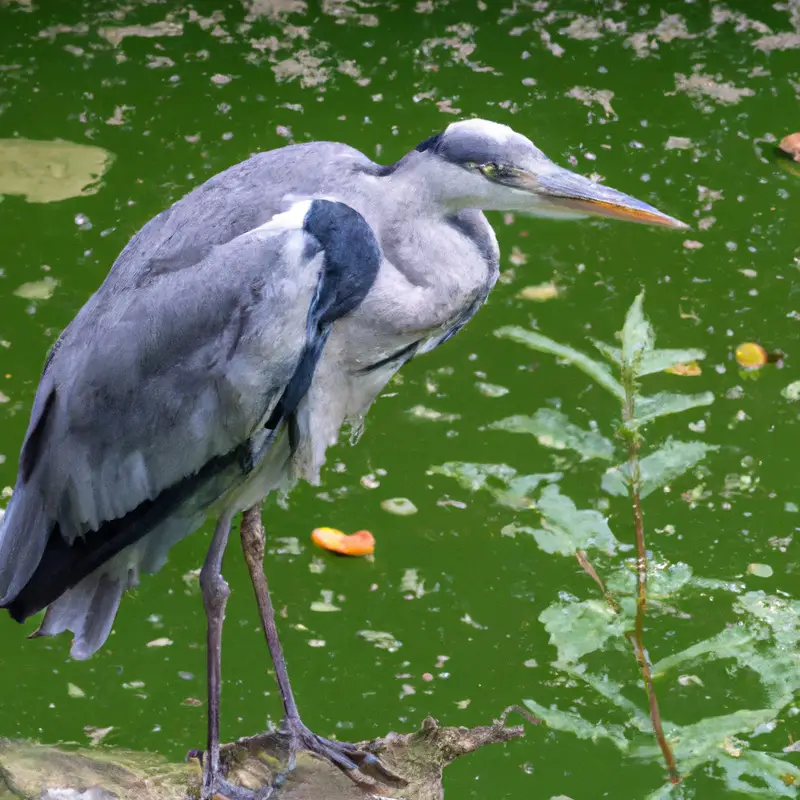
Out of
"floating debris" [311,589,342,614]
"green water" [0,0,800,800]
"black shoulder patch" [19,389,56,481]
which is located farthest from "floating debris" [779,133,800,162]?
"black shoulder patch" [19,389,56,481]

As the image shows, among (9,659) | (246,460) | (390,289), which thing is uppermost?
(390,289)

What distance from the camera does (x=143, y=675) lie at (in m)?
2.44

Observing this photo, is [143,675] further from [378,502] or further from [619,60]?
[619,60]

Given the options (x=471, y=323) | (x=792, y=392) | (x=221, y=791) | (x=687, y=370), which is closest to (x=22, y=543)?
(x=221, y=791)

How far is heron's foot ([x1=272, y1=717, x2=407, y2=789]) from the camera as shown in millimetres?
2023

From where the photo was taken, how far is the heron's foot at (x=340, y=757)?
2023 millimetres

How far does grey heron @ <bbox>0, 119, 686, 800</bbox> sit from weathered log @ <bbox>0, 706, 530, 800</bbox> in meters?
0.06

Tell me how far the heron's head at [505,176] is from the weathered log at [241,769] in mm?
720

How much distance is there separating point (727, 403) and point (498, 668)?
0.86 meters

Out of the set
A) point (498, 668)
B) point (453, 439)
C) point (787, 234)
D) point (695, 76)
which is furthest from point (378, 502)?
point (695, 76)

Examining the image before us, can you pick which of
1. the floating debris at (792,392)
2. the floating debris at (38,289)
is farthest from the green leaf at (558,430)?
the floating debris at (38,289)

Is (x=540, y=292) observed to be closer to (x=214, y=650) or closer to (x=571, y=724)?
(x=214, y=650)

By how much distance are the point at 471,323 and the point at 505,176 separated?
1.47m

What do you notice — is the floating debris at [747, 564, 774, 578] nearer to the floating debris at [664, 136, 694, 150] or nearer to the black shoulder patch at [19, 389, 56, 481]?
the black shoulder patch at [19, 389, 56, 481]
